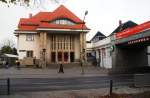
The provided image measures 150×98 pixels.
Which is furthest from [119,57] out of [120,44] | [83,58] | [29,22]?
[29,22]

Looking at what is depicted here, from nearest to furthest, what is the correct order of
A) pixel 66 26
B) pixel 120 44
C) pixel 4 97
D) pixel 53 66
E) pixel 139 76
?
pixel 4 97, pixel 139 76, pixel 120 44, pixel 53 66, pixel 66 26

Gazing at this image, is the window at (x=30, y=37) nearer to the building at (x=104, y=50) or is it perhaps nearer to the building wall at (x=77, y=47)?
the building wall at (x=77, y=47)

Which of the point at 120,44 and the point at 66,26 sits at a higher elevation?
the point at 66,26

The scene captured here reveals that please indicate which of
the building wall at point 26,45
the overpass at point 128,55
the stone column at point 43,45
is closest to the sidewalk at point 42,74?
the overpass at point 128,55

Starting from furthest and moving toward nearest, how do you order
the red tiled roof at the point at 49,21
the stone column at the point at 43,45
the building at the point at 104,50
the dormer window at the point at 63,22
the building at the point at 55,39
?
the dormer window at the point at 63,22
the red tiled roof at the point at 49,21
the building at the point at 55,39
the stone column at the point at 43,45
the building at the point at 104,50

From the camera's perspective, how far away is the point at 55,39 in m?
66.2

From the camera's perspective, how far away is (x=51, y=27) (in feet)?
207

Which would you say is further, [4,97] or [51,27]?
[51,27]

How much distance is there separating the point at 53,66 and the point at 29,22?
12.5m

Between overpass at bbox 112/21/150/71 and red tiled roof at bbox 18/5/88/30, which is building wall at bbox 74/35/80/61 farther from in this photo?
overpass at bbox 112/21/150/71

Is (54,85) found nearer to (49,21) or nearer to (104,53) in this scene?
(104,53)

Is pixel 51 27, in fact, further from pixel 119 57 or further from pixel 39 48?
pixel 119 57

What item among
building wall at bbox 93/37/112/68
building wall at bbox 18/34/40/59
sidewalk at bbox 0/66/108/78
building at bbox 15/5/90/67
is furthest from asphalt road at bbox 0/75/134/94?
building wall at bbox 18/34/40/59

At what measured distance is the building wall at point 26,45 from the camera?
214ft
